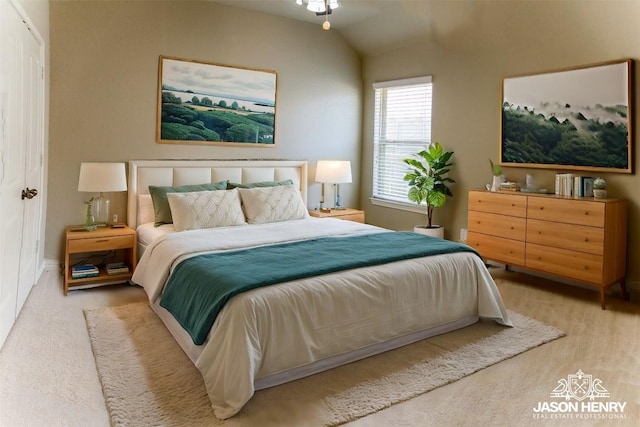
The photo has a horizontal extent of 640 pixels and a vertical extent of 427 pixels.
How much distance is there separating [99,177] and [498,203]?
3.68 meters

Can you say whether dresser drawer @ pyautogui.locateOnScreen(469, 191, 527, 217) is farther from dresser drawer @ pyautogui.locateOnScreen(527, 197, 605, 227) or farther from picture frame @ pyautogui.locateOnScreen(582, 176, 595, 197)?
picture frame @ pyautogui.locateOnScreen(582, 176, 595, 197)

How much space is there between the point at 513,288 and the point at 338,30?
3.78 m

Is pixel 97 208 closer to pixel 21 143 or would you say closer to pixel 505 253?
pixel 21 143

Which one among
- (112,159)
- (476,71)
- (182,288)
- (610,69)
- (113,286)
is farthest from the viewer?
(476,71)

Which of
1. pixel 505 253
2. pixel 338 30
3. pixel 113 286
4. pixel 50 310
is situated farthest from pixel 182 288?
pixel 338 30

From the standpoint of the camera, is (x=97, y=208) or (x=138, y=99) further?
(x=138, y=99)

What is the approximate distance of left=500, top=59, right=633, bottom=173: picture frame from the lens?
12.6 ft

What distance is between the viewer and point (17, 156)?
306cm

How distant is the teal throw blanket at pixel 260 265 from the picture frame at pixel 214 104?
2114 mm

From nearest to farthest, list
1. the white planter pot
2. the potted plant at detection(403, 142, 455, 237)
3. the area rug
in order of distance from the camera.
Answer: the area rug
the potted plant at detection(403, 142, 455, 237)
the white planter pot

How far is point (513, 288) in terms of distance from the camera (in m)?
4.31

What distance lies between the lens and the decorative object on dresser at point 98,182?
4121 mm

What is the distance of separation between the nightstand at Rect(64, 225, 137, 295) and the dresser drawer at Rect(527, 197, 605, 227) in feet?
11.8

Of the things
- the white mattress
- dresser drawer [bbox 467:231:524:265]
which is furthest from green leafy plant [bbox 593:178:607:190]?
the white mattress
